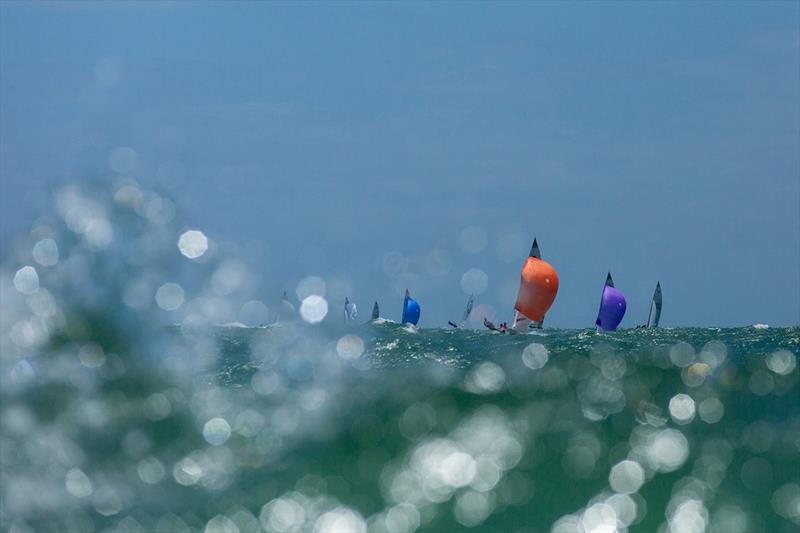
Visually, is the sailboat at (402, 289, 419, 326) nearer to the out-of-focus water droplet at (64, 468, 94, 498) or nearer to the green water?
the green water

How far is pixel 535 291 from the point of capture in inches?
1779

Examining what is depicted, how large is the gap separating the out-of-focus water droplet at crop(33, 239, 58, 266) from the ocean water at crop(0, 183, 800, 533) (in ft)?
0.11

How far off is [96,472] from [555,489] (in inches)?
213

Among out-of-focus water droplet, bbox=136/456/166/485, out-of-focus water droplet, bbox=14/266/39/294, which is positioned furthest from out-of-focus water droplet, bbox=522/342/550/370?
out-of-focus water droplet, bbox=14/266/39/294

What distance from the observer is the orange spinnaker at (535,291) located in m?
45.2

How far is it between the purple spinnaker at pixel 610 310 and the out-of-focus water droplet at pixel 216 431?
38016mm

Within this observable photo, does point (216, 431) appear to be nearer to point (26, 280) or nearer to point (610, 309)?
point (26, 280)

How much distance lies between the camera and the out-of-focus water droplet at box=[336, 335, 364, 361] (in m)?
20.2


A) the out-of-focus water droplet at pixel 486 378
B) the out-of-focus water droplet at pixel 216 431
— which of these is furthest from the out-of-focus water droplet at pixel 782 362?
the out-of-focus water droplet at pixel 216 431

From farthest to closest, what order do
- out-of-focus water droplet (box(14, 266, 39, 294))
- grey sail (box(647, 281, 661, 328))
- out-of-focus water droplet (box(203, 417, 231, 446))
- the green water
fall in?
1. grey sail (box(647, 281, 661, 328))
2. out-of-focus water droplet (box(14, 266, 39, 294))
3. out-of-focus water droplet (box(203, 417, 231, 446))
4. the green water

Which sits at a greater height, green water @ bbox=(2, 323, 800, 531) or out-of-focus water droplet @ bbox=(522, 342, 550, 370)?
green water @ bbox=(2, 323, 800, 531)

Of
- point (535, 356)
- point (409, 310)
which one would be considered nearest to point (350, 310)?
point (409, 310)

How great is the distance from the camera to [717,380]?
61.1 ft

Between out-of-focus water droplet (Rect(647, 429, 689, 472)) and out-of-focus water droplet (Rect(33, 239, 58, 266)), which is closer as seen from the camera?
out-of-focus water droplet (Rect(647, 429, 689, 472))
